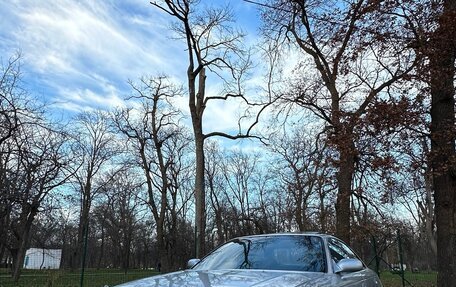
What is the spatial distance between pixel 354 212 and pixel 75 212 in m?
40.2

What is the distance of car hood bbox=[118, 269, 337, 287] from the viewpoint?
3.61 metres

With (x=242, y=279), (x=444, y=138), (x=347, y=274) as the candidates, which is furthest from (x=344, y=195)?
(x=242, y=279)

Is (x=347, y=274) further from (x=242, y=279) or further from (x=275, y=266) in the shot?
(x=242, y=279)

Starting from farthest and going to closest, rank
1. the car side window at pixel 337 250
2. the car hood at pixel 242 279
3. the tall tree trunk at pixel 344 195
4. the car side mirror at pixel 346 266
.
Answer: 1. the tall tree trunk at pixel 344 195
2. the car side window at pixel 337 250
3. the car side mirror at pixel 346 266
4. the car hood at pixel 242 279

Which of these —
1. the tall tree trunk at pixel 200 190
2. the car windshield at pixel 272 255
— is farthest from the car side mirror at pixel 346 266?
the tall tree trunk at pixel 200 190

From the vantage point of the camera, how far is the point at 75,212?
54250 mm

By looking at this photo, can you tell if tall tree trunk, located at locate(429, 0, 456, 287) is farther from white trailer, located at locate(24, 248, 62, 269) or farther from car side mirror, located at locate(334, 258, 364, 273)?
white trailer, located at locate(24, 248, 62, 269)

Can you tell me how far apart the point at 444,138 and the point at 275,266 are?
25.5 feet

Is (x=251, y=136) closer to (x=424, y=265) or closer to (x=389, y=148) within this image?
(x=389, y=148)

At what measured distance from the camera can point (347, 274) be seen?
4.97 metres

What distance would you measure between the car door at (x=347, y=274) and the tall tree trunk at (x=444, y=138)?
518 cm

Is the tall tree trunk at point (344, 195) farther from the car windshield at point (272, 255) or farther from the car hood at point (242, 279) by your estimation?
the car hood at point (242, 279)

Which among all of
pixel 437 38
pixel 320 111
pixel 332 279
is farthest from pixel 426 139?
pixel 332 279

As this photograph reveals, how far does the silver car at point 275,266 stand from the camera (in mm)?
3788
